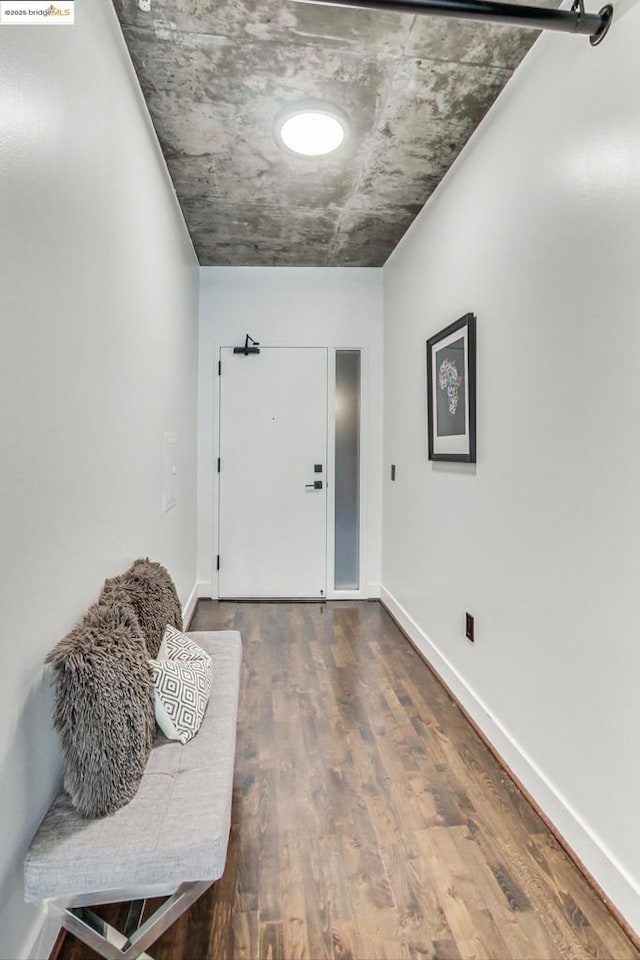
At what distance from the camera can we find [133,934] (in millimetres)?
1160

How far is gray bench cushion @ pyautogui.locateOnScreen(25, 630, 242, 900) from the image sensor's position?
0.99 meters

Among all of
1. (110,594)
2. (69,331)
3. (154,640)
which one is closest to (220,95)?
(69,331)

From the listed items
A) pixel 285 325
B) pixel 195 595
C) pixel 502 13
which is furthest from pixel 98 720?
pixel 285 325

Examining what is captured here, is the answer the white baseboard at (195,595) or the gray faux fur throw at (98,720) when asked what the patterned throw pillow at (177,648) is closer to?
the gray faux fur throw at (98,720)

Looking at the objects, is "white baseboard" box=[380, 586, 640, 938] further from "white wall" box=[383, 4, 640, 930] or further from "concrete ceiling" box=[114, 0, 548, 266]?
"concrete ceiling" box=[114, 0, 548, 266]

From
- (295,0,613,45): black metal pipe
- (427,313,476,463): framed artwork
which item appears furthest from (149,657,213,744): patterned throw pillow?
(295,0,613,45): black metal pipe

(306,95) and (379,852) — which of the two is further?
(306,95)

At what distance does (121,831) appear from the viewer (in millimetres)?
1061

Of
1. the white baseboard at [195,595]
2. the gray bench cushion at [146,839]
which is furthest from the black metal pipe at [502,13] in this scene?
the white baseboard at [195,595]

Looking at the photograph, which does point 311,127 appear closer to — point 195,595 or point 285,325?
point 285,325

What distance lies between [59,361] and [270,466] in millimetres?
2875

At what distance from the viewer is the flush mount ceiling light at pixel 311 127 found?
218 centimetres

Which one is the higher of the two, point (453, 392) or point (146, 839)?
point (453, 392)

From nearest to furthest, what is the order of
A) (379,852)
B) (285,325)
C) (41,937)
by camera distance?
(41,937)
(379,852)
(285,325)
